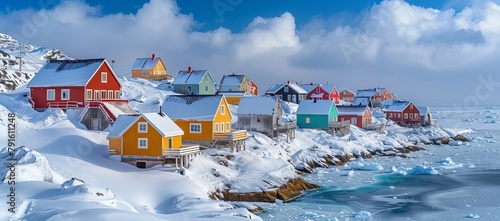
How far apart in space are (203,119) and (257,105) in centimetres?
1315

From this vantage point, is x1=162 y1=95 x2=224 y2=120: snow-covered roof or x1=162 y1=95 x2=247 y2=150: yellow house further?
x1=162 y1=95 x2=224 y2=120: snow-covered roof

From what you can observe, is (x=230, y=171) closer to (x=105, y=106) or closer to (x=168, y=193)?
(x=168, y=193)

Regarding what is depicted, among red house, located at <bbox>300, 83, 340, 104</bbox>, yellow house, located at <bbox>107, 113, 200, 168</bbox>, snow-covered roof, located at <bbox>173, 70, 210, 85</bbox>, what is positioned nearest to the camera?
yellow house, located at <bbox>107, 113, 200, 168</bbox>

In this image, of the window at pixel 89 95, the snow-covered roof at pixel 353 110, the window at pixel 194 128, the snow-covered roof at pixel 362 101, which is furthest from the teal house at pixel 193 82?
the snow-covered roof at pixel 362 101

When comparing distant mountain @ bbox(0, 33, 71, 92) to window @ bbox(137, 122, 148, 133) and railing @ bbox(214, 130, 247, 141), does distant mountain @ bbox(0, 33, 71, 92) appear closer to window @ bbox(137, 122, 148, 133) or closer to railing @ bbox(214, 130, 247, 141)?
railing @ bbox(214, 130, 247, 141)

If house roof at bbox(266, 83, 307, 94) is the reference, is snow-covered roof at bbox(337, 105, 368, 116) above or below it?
below

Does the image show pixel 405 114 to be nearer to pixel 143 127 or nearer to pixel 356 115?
pixel 356 115

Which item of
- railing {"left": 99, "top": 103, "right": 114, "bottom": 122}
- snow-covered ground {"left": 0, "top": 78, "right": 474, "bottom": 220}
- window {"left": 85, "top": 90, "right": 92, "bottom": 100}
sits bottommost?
snow-covered ground {"left": 0, "top": 78, "right": 474, "bottom": 220}

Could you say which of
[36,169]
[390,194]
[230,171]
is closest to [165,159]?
[230,171]

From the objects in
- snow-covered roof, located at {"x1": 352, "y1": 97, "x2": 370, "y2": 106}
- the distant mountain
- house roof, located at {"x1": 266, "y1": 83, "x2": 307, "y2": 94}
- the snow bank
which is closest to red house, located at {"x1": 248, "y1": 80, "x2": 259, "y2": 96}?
house roof, located at {"x1": 266, "y1": 83, "x2": 307, "y2": 94}

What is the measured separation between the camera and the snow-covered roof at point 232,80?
9496 cm

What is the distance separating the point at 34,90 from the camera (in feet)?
154

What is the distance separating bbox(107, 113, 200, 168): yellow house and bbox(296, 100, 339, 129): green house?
3232 centimetres

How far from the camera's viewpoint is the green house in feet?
216
